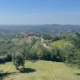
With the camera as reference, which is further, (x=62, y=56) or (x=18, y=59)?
(x=62, y=56)

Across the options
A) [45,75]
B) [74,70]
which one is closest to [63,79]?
[45,75]

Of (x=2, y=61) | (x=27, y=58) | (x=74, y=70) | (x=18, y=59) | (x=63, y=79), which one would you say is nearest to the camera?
(x=63, y=79)

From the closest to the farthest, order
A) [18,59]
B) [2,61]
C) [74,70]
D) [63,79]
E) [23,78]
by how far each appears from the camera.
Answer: [63,79]
[23,78]
[74,70]
[18,59]
[2,61]

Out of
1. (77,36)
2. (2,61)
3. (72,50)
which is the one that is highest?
(77,36)

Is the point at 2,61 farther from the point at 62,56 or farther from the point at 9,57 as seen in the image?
Answer: the point at 62,56

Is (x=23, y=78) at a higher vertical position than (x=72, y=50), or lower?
lower

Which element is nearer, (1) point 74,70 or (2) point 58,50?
(1) point 74,70

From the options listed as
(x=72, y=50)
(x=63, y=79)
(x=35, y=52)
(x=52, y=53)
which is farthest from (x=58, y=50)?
(x=63, y=79)

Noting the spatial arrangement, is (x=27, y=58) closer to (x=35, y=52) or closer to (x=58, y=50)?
(x=35, y=52)

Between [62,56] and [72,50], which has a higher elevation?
[72,50]
